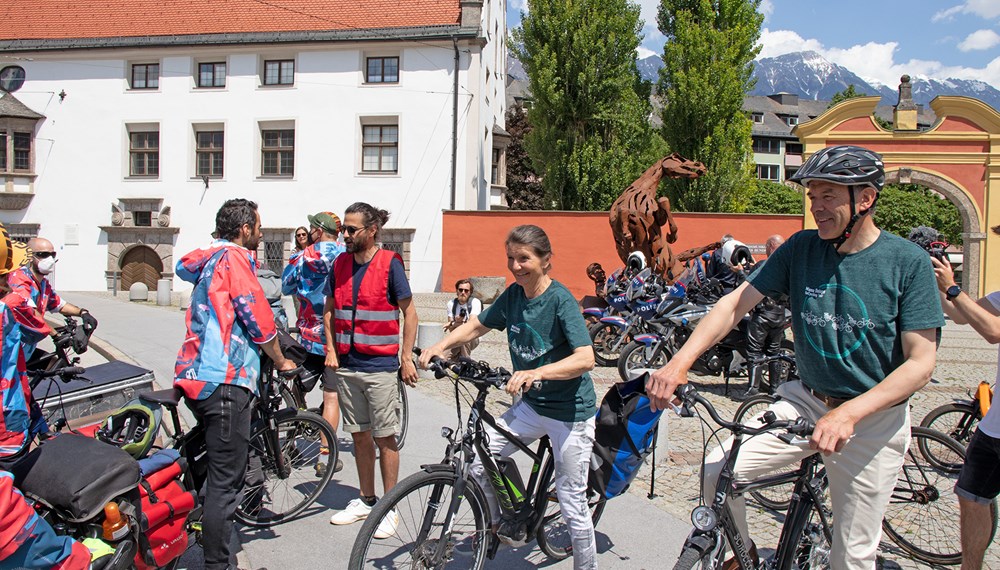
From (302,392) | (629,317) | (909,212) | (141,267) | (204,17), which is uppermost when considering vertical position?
(204,17)

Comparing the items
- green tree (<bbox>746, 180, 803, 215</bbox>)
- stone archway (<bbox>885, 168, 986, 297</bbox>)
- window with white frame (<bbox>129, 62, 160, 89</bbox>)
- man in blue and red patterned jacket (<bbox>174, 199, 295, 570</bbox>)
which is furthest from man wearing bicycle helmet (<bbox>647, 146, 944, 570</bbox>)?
green tree (<bbox>746, 180, 803, 215</bbox>)

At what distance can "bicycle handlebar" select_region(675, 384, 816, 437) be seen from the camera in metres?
2.48

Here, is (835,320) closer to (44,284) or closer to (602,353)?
(44,284)

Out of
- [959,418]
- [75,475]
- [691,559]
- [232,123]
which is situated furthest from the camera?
[232,123]

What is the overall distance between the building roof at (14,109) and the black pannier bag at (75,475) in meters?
27.4

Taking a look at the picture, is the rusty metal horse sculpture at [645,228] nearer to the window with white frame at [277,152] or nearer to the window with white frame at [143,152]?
the window with white frame at [277,152]

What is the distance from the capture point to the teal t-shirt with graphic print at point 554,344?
336cm

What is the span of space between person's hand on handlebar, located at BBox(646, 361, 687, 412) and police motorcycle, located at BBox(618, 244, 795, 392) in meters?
5.93

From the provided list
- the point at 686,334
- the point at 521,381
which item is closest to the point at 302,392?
the point at 521,381

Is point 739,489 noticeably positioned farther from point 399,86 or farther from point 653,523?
point 399,86

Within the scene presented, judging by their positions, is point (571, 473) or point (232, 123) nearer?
point (571, 473)

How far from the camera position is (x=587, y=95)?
2409cm

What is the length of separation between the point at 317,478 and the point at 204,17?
84.1 feet

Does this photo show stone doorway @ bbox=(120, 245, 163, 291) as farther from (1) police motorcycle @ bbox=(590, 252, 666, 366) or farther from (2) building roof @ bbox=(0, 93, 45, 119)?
(1) police motorcycle @ bbox=(590, 252, 666, 366)
